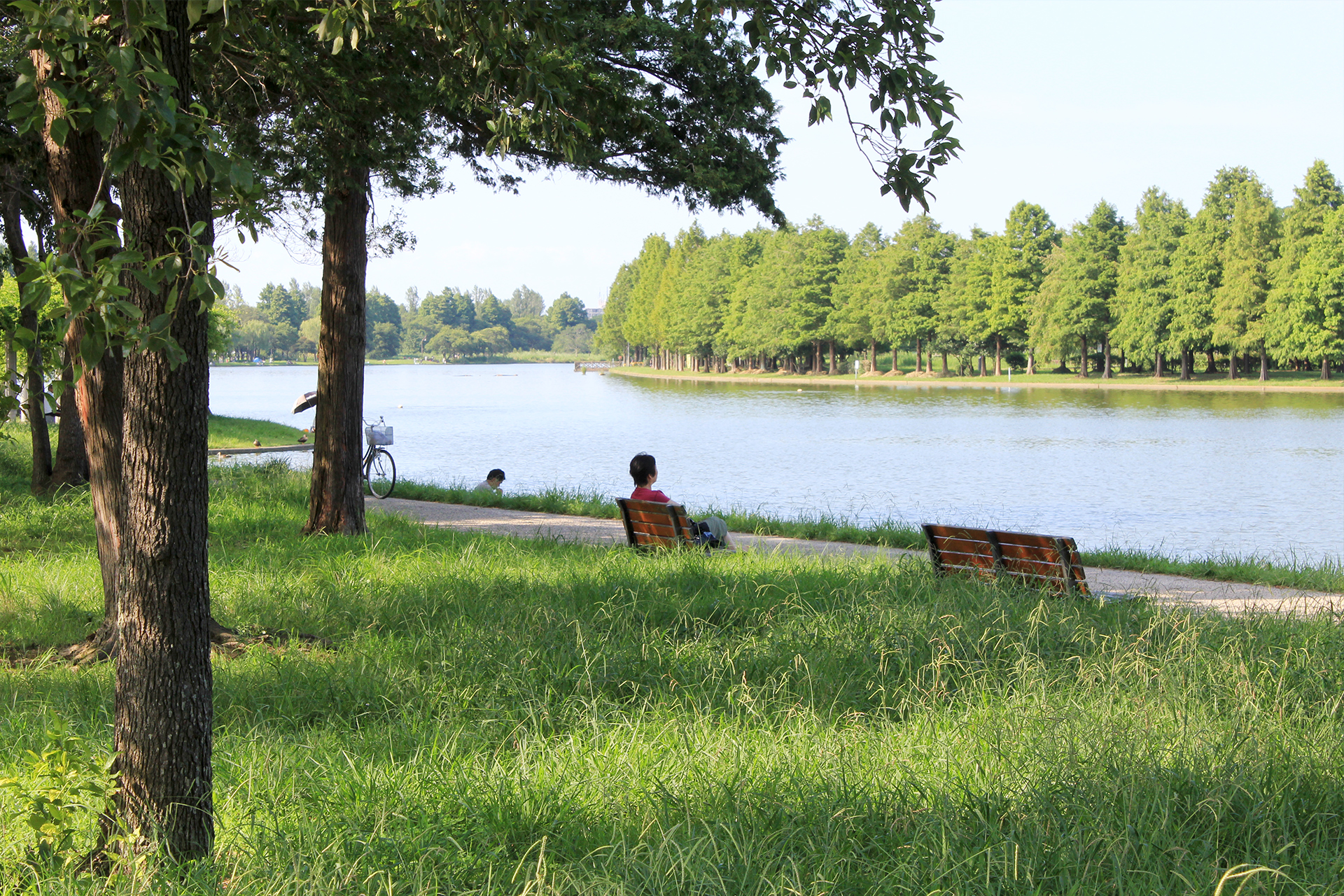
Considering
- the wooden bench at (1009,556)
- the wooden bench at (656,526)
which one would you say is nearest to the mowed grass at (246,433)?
the wooden bench at (656,526)

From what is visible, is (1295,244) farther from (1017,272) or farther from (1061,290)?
(1017,272)

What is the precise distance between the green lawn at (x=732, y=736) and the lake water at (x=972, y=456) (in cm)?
796

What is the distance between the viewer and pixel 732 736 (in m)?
4.23

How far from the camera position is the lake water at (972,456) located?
16.7 metres

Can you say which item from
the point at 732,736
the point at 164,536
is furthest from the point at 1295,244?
the point at 164,536

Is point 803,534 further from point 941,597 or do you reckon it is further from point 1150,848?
point 1150,848

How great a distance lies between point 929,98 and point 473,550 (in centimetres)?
591

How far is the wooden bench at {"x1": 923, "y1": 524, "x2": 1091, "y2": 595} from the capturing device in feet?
22.3

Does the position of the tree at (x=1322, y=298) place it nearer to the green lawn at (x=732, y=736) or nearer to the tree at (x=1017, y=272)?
the tree at (x=1017, y=272)

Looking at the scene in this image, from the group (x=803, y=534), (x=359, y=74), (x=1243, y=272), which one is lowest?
(x=803, y=534)

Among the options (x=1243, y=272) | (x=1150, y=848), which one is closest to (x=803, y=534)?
(x=1150, y=848)

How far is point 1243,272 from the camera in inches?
2206

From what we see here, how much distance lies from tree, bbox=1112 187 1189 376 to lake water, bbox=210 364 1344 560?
5128mm

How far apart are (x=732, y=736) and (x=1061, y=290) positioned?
65194 millimetres
